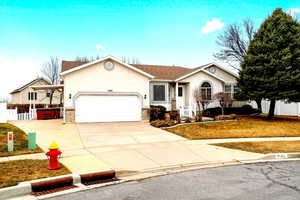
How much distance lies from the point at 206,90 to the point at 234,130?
7.62 meters

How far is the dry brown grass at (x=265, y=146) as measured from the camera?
357 inches

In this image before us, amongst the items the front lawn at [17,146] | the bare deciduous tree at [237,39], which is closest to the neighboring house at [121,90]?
the front lawn at [17,146]

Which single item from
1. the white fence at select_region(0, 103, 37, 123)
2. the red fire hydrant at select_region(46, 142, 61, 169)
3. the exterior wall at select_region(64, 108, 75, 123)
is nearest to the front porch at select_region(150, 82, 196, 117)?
the exterior wall at select_region(64, 108, 75, 123)

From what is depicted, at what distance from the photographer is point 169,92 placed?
21047mm

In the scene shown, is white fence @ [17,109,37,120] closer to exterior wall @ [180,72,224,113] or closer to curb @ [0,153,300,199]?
exterior wall @ [180,72,224,113]

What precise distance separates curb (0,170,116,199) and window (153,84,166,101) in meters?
14.8

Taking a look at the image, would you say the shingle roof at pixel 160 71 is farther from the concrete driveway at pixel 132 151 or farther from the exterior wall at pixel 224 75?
the concrete driveway at pixel 132 151

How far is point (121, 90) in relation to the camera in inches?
720

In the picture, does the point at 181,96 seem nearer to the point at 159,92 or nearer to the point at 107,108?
the point at 159,92

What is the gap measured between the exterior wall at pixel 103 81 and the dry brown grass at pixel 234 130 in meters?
5.59

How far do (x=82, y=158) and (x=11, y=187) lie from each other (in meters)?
2.77

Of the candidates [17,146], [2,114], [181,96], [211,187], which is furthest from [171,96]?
[211,187]

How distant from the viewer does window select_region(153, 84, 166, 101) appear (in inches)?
806

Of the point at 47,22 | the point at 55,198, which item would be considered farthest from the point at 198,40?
the point at 55,198
